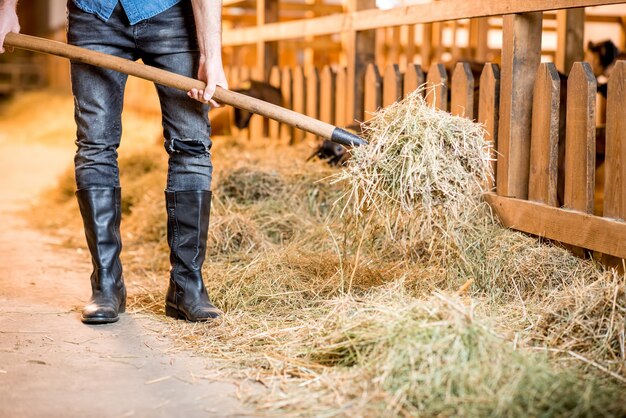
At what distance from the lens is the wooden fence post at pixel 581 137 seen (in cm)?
321

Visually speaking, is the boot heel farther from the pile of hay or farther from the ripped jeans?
the ripped jeans

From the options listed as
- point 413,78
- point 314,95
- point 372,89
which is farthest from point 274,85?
point 413,78

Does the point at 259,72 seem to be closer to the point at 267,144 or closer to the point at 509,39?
the point at 267,144

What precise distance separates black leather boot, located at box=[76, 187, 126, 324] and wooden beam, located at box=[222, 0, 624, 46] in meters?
1.81

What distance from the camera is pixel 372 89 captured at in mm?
5004

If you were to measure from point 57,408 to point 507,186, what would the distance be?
7.15ft

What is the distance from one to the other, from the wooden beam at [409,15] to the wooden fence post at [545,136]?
276 millimetres

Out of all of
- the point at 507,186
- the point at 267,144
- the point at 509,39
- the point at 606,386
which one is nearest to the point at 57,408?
the point at 606,386

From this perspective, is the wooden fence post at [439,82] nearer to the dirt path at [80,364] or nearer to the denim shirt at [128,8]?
the denim shirt at [128,8]

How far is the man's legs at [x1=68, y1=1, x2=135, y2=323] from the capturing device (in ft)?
10.4

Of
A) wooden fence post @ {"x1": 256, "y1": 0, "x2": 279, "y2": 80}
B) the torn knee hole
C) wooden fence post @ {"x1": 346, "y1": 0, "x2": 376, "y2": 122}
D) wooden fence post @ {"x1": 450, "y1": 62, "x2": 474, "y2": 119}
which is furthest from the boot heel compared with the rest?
wooden fence post @ {"x1": 256, "y1": 0, "x2": 279, "y2": 80}

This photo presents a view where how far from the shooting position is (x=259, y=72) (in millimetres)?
7180

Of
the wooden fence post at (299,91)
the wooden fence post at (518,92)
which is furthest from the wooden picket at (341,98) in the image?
the wooden fence post at (518,92)

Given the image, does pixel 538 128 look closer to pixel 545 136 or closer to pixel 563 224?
pixel 545 136
